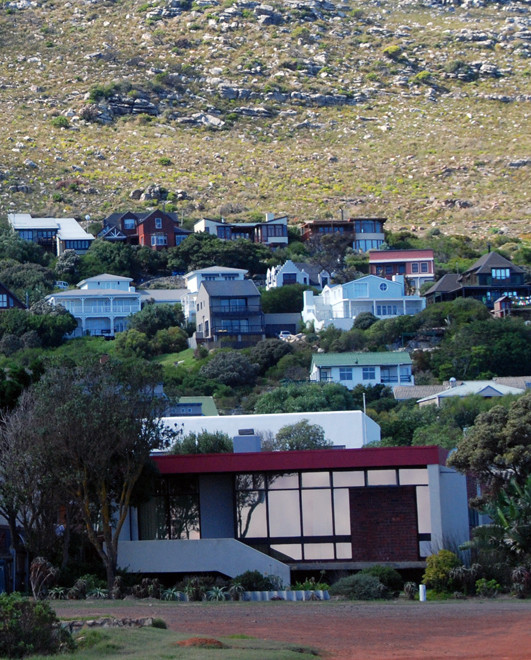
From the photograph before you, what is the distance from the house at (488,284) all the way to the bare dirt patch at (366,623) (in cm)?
7692

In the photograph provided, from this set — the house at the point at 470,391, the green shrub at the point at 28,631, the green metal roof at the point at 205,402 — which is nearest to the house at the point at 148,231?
the green metal roof at the point at 205,402

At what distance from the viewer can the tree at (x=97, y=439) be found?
35531mm

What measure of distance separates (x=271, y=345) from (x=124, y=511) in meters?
63.7

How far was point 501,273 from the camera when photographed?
358 ft

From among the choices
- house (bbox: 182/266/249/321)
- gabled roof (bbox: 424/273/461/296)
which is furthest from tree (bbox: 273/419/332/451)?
gabled roof (bbox: 424/273/461/296)

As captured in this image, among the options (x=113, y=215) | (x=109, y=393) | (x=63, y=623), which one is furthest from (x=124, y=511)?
(x=113, y=215)

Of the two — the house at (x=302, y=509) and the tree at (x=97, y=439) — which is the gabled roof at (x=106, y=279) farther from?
the tree at (x=97, y=439)

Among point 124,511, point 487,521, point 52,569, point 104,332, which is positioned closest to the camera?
point 52,569

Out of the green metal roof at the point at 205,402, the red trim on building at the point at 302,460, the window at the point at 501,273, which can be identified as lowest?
the red trim on building at the point at 302,460

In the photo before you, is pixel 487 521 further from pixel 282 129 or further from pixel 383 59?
pixel 383 59

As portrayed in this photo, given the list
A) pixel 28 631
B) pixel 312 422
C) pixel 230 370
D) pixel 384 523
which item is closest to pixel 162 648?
pixel 28 631

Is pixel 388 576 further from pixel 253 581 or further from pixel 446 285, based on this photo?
pixel 446 285

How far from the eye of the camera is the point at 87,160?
153m

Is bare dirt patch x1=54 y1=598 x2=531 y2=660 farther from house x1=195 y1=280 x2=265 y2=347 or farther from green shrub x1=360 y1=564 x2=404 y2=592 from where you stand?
house x1=195 y1=280 x2=265 y2=347
